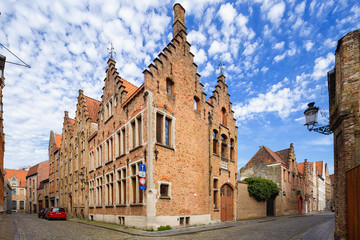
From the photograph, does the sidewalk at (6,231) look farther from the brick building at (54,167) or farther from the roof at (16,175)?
the roof at (16,175)

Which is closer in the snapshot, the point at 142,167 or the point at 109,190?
the point at 142,167

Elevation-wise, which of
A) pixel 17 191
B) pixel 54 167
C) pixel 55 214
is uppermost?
pixel 54 167

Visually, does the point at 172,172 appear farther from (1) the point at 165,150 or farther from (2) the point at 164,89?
(2) the point at 164,89

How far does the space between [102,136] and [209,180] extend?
34.0 ft

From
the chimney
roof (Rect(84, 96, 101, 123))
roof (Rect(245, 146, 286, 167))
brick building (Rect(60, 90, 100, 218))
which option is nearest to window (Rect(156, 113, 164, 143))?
the chimney

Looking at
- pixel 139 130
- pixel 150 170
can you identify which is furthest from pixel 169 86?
pixel 150 170

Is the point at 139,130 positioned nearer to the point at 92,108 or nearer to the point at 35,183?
the point at 92,108

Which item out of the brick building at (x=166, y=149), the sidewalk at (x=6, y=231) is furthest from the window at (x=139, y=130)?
the sidewalk at (x=6, y=231)

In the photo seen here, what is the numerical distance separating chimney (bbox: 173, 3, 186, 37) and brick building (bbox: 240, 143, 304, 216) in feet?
71.3

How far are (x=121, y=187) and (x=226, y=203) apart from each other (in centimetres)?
910

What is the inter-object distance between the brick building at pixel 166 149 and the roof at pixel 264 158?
1221 cm

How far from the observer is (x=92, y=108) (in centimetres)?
2997

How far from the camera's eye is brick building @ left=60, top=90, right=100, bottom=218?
2636cm

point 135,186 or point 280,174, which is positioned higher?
point 135,186
